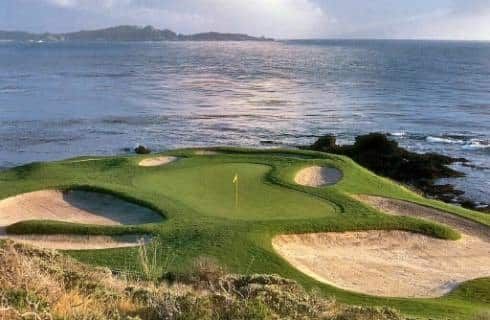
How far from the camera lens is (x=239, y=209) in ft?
59.2

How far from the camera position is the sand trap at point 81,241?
16.3 m

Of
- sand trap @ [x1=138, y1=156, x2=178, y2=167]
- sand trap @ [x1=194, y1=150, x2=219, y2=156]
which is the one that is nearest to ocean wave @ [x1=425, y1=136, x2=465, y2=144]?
sand trap @ [x1=194, y1=150, x2=219, y2=156]

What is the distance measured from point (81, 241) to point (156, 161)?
314 inches

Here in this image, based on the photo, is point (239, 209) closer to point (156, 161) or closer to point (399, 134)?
point (156, 161)

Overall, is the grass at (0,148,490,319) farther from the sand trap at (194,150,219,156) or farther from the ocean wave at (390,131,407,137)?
the ocean wave at (390,131,407,137)

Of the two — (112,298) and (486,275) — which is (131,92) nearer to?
(486,275)

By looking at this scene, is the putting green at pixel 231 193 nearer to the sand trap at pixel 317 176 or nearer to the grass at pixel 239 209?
the grass at pixel 239 209

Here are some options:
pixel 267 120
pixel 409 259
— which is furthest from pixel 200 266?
pixel 267 120

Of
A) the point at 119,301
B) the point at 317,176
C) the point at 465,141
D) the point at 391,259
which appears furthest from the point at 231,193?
the point at 465,141

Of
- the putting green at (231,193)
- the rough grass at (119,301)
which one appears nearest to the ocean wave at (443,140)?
the putting green at (231,193)

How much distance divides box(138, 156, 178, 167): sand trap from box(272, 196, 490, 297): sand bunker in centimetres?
868

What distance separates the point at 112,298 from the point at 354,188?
44.1ft

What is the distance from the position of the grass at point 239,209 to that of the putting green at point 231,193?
31mm

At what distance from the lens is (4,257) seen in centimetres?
843
